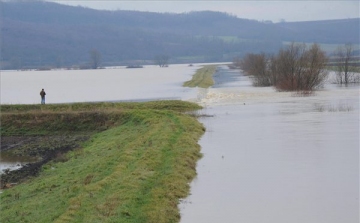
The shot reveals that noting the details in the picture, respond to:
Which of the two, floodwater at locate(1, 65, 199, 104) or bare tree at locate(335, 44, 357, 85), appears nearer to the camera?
floodwater at locate(1, 65, 199, 104)

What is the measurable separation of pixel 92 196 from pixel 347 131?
19641mm

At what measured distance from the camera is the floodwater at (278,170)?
1709cm

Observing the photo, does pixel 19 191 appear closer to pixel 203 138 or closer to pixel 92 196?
pixel 92 196

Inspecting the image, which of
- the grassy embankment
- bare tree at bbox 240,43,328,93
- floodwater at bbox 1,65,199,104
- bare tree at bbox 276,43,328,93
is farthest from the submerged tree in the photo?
the grassy embankment

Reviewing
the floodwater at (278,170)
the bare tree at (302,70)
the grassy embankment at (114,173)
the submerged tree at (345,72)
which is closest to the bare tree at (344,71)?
the submerged tree at (345,72)

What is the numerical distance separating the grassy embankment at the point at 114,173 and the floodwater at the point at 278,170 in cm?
79

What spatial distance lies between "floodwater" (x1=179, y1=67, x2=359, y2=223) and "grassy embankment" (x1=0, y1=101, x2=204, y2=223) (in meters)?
0.79

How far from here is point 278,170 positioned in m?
23.1

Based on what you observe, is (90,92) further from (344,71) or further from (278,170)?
A: (278,170)

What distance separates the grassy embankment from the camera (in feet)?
54.6

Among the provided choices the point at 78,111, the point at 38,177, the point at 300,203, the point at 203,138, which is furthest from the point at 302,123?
the point at 300,203

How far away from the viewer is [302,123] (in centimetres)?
3897

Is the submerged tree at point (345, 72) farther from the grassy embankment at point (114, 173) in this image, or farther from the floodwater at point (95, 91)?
the grassy embankment at point (114, 173)

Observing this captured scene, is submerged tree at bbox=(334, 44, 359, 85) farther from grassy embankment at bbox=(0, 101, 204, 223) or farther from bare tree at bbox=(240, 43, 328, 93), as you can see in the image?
grassy embankment at bbox=(0, 101, 204, 223)
